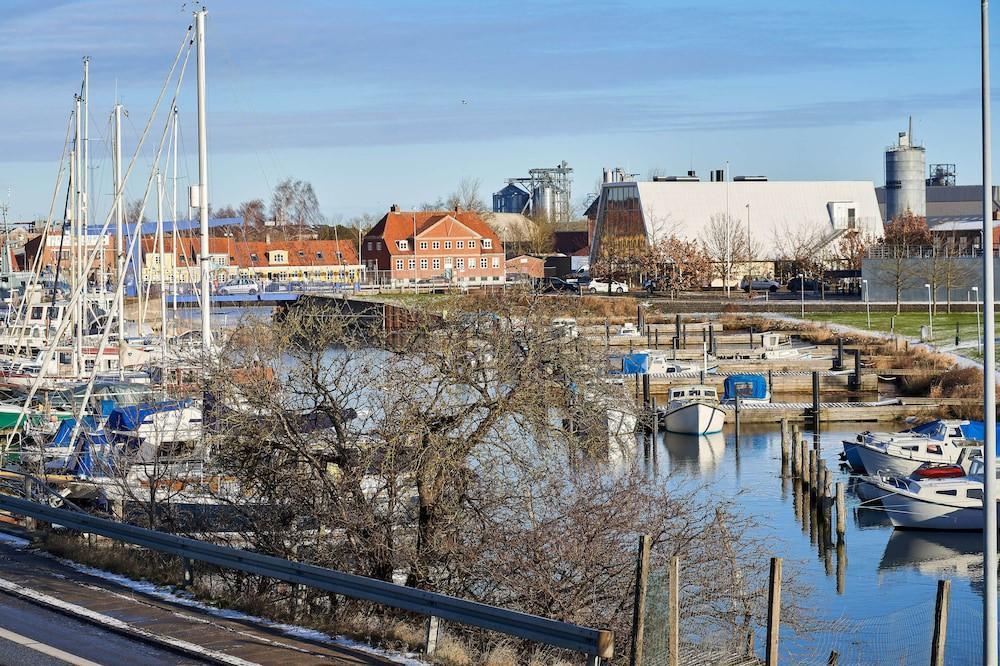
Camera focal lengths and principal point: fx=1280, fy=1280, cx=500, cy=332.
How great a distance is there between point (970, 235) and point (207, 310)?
84709 millimetres

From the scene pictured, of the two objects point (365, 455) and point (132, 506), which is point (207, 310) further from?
point (365, 455)

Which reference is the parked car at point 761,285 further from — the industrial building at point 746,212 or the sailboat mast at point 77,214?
the sailboat mast at point 77,214

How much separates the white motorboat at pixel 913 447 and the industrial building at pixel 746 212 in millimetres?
75334

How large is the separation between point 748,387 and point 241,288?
52637 millimetres

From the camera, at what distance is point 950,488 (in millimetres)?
33594

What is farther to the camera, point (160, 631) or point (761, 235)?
point (761, 235)

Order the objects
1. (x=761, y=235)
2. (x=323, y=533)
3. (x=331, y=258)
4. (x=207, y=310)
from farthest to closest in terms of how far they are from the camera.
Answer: (x=331, y=258), (x=761, y=235), (x=207, y=310), (x=323, y=533)

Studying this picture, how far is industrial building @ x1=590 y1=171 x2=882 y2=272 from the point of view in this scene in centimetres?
11738

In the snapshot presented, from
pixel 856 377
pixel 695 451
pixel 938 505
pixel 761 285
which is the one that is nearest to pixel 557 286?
pixel 761 285

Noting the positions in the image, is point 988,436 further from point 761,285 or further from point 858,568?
point 761,285

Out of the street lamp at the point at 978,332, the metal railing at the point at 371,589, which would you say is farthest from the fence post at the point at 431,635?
the street lamp at the point at 978,332

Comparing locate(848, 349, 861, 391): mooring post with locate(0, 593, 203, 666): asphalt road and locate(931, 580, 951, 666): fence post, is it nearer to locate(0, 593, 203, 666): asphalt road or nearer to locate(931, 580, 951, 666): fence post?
locate(931, 580, 951, 666): fence post

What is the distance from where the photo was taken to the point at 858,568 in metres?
30.1

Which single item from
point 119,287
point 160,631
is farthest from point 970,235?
point 160,631
